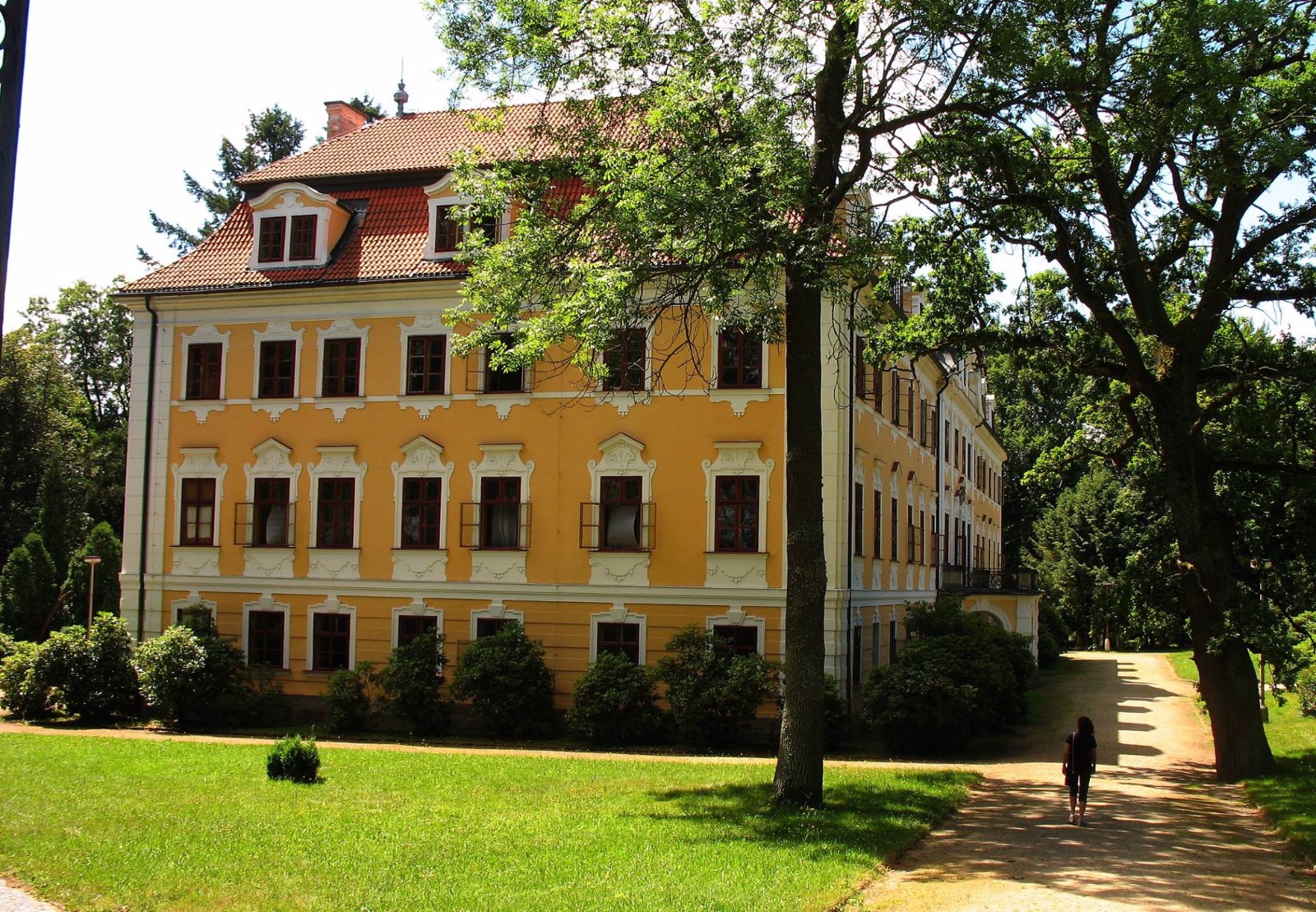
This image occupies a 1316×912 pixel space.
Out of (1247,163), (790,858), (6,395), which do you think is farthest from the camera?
(6,395)

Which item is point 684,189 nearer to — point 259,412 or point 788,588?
point 788,588

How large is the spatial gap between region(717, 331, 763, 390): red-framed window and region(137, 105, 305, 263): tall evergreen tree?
2917 cm

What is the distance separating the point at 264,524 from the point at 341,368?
156 inches

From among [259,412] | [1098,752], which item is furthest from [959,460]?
[259,412]

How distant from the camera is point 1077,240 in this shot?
1802 centimetres

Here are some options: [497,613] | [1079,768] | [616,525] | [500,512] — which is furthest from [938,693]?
[500,512]

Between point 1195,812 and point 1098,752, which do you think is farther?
point 1098,752

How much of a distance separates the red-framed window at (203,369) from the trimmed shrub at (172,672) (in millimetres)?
5657

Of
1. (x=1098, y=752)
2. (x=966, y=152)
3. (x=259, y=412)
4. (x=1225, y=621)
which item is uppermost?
(x=966, y=152)

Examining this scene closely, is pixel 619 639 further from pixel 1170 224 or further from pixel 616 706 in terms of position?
pixel 1170 224

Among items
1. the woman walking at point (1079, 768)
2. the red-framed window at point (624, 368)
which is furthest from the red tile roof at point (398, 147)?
the woman walking at point (1079, 768)

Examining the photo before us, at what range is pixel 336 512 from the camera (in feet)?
89.2

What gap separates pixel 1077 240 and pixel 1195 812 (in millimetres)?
8106

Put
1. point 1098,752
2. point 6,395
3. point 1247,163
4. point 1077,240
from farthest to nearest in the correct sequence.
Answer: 1. point 6,395
2. point 1098,752
3. point 1077,240
4. point 1247,163
